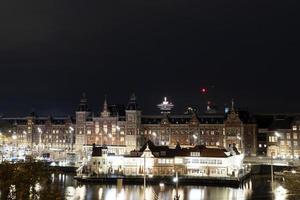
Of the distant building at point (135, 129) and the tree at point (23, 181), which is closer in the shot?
the tree at point (23, 181)

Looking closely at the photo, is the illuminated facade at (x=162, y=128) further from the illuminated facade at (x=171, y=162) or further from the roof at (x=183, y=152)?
the roof at (x=183, y=152)

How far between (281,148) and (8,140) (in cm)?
8109

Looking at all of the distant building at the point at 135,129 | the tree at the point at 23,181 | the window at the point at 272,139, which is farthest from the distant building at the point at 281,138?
the tree at the point at 23,181

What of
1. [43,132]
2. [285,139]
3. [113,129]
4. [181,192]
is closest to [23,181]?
[181,192]

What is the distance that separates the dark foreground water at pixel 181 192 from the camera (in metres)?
63.2

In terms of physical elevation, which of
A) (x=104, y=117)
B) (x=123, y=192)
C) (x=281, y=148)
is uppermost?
(x=104, y=117)

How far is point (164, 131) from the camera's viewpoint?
4564 inches

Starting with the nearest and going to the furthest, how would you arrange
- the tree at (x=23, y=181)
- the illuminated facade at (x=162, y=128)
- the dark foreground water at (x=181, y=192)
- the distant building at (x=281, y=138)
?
1. the tree at (x=23, y=181)
2. the dark foreground water at (x=181, y=192)
3. the distant building at (x=281, y=138)
4. the illuminated facade at (x=162, y=128)

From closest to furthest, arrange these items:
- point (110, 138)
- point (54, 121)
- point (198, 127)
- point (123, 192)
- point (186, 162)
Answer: point (123, 192), point (186, 162), point (198, 127), point (110, 138), point (54, 121)

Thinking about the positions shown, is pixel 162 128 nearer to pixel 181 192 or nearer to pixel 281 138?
pixel 281 138

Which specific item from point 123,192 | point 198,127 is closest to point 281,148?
point 198,127

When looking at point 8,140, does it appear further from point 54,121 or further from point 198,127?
point 198,127

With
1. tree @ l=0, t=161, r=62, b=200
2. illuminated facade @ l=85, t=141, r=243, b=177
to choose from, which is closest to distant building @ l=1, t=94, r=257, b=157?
illuminated facade @ l=85, t=141, r=243, b=177

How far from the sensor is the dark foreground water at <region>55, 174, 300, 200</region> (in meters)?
63.2
